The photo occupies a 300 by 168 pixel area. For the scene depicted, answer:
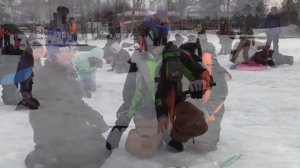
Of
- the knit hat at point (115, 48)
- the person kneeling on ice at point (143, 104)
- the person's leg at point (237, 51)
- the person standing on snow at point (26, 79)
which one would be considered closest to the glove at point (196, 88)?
the person kneeling on ice at point (143, 104)

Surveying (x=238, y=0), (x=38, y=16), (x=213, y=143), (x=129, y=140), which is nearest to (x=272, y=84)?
(x=213, y=143)

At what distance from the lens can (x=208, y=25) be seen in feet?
101

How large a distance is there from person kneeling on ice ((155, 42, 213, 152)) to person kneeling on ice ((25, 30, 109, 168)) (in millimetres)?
787

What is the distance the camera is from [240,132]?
531 centimetres

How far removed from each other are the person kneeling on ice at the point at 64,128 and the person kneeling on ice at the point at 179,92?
787 mm

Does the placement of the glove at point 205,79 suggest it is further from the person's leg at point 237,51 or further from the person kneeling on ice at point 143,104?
the person's leg at point 237,51

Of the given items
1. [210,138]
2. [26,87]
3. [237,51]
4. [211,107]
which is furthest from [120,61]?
[210,138]

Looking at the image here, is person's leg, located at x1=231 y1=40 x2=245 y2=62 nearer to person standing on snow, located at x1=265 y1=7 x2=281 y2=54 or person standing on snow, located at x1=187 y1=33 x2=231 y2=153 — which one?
person standing on snow, located at x1=265 y1=7 x2=281 y2=54

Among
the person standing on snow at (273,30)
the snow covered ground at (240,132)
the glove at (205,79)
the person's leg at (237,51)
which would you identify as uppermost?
the person standing on snow at (273,30)

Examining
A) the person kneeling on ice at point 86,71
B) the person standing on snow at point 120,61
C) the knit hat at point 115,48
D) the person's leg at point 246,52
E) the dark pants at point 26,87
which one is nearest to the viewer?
the dark pants at point 26,87

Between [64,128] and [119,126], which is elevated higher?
[119,126]

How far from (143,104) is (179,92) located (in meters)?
0.39

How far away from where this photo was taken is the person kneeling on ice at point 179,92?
4.19m

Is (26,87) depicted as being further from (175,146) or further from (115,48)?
(115,48)
